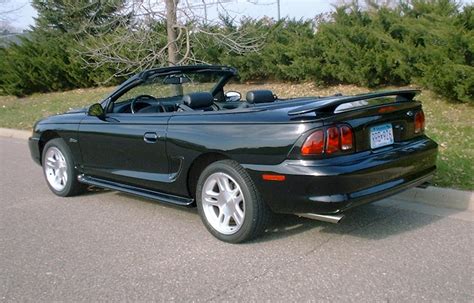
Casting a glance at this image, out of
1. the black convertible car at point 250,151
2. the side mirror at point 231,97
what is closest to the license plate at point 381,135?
the black convertible car at point 250,151

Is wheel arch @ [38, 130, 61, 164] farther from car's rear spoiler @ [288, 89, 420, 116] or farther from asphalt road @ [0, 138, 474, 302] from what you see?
car's rear spoiler @ [288, 89, 420, 116]

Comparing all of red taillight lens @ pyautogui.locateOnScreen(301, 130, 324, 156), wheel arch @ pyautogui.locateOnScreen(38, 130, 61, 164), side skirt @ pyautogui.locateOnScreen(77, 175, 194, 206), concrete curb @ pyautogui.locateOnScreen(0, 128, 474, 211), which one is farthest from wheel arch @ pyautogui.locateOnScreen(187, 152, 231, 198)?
wheel arch @ pyautogui.locateOnScreen(38, 130, 61, 164)

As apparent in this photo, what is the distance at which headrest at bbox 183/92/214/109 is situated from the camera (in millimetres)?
4621

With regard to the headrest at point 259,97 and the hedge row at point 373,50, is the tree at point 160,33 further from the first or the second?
the headrest at point 259,97

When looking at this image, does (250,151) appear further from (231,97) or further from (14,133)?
(14,133)

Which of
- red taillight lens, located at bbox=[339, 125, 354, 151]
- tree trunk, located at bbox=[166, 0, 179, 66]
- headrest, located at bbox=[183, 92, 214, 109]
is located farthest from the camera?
tree trunk, located at bbox=[166, 0, 179, 66]

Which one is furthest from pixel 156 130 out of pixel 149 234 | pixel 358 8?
pixel 358 8

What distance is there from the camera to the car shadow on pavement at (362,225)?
4.16 metres

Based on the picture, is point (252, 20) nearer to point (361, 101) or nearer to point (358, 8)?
point (358, 8)

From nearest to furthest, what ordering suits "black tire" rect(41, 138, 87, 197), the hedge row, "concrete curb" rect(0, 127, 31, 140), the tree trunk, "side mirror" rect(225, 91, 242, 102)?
"black tire" rect(41, 138, 87, 197) < "side mirror" rect(225, 91, 242, 102) < the hedge row < the tree trunk < "concrete curb" rect(0, 127, 31, 140)

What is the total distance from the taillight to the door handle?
1528 mm

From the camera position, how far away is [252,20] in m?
13.5

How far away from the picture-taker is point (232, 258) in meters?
3.78

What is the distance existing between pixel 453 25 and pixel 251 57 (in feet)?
18.9
